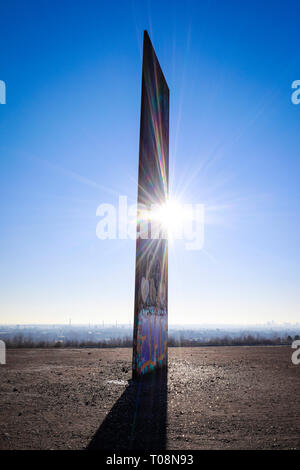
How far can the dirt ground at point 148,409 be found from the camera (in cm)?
422

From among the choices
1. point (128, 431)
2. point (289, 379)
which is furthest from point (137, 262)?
point (128, 431)

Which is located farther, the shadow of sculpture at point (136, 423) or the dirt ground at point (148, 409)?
the dirt ground at point (148, 409)

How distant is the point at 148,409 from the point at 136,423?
83cm

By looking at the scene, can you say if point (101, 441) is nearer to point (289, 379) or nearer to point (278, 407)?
point (278, 407)

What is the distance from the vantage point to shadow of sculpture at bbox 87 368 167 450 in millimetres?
4111

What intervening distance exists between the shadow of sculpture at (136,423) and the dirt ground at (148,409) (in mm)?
12

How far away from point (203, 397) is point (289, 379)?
3479 mm

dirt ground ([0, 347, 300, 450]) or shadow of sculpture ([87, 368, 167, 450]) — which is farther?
dirt ground ([0, 347, 300, 450])

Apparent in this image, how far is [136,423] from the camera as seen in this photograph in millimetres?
4996

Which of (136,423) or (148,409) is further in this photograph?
(148,409)

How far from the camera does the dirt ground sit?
4.22 metres

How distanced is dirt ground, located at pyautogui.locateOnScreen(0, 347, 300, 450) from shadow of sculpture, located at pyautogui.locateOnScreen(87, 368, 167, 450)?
0.01 m

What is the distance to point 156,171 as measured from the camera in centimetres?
1255
